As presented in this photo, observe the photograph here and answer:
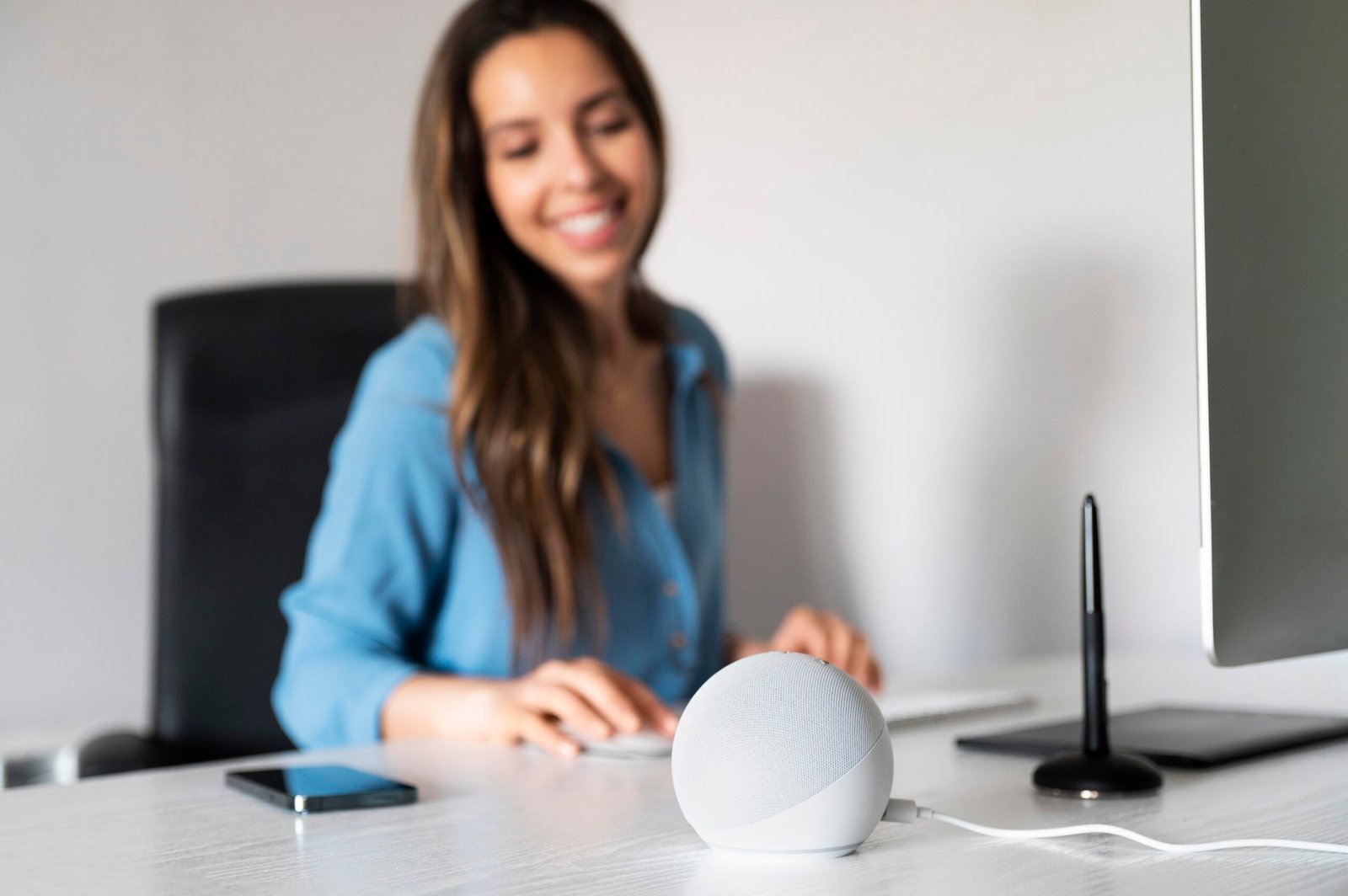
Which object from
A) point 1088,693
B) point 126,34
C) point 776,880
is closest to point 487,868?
point 776,880

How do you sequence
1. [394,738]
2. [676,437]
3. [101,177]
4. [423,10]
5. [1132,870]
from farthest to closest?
[423,10] → [101,177] → [676,437] → [394,738] → [1132,870]

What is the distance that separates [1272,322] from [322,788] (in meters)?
0.54

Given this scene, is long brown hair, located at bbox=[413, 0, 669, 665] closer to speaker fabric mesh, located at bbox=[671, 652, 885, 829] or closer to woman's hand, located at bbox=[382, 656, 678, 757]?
woman's hand, located at bbox=[382, 656, 678, 757]

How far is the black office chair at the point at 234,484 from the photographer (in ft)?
4.94

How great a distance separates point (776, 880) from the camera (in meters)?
0.58

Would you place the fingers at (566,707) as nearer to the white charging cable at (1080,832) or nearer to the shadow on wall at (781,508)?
the white charging cable at (1080,832)

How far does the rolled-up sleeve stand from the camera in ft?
4.04

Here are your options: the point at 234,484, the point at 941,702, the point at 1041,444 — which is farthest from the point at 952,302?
the point at 234,484

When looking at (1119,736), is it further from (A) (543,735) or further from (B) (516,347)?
(B) (516,347)

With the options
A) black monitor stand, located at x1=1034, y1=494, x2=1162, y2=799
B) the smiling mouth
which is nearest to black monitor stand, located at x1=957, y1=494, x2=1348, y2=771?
black monitor stand, located at x1=1034, y1=494, x2=1162, y2=799

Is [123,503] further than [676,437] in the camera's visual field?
Yes

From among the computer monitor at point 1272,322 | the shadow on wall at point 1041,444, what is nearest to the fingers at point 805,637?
the shadow on wall at point 1041,444

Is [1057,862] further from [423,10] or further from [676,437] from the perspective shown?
[423,10]

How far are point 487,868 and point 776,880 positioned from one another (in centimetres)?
13
